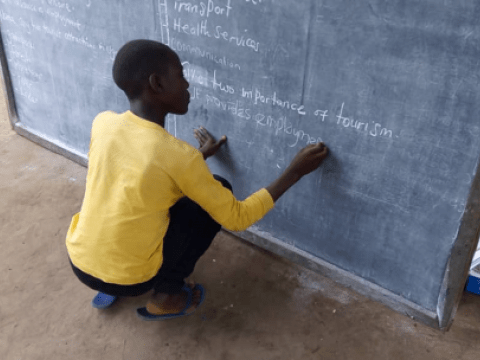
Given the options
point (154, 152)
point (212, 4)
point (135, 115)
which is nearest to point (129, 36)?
point (212, 4)

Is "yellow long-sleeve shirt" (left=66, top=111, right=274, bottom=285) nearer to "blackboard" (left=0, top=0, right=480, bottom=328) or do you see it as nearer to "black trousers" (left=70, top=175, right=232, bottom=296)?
"black trousers" (left=70, top=175, right=232, bottom=296)

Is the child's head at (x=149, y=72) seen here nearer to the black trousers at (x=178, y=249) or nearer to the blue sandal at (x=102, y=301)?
the black trousers at (x=178, y=249)

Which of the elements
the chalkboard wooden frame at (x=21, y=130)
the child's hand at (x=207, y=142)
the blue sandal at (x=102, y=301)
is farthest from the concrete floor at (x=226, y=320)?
the chalkboard wooden frame at (x=21, y=130)

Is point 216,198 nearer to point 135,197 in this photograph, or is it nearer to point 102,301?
point 135,197

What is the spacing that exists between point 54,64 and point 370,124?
2.44 metres

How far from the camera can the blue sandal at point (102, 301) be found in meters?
2.39

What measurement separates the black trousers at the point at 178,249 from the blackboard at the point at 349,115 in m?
0.47

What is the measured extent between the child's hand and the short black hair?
852mm

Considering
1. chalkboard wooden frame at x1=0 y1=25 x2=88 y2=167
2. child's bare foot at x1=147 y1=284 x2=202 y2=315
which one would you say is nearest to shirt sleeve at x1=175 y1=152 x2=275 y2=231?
child's bare foot at x1=147 y1=284 x2=202 y2=315

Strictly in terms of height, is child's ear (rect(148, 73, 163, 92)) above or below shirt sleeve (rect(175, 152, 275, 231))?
above

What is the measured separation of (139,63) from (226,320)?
1332 millimetres

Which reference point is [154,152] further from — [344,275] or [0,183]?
[0,183]

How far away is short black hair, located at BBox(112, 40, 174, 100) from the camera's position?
1.75 m

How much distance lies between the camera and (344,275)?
2477 millimetres
